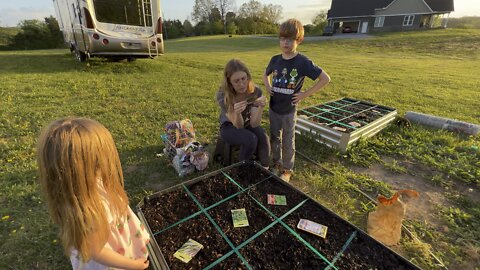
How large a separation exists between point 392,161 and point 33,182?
4.74 meters

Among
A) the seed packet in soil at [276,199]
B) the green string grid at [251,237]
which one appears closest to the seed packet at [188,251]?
the green string grid at [251,237]

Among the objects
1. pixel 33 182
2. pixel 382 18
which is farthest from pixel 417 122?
pixel 382 18

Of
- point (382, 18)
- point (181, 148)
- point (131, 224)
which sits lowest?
point (181, 148)

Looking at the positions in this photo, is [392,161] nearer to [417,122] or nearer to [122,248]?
[417,122]

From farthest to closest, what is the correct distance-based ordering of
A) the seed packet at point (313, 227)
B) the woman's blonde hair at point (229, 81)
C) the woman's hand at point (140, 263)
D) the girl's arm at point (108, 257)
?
1. the woman's blonde hair at point (229, 81)
2. the seed packet at point (313, 227)
3. the woman's hand at point (140, 263)
4. the girl's arm at point (108, 257)

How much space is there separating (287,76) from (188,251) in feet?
6.84

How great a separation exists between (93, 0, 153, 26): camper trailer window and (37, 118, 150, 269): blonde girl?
325 inches

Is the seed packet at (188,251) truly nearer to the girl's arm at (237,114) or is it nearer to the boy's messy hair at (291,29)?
the girl's arm at (237,114)

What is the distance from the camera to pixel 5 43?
2916cm

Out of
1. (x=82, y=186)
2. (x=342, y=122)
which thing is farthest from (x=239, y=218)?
(x=342, y=122)

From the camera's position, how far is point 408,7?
34.6 metres

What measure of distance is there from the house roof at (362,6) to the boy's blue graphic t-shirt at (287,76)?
41682 millimetres

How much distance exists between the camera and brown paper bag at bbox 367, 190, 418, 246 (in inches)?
85.4

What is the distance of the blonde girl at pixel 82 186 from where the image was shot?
1104 millimetres
